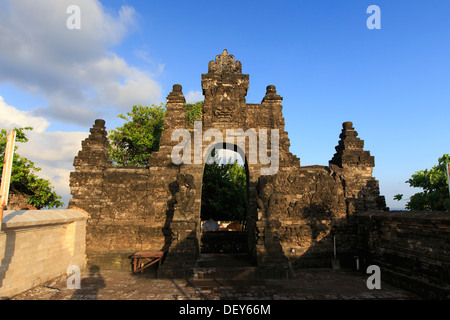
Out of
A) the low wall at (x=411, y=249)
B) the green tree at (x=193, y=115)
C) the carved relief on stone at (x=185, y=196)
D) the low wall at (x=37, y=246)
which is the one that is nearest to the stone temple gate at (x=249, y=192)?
the carved relief on stone at (x=185, y=196)

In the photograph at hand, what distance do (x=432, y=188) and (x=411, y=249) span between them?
5.14 metres

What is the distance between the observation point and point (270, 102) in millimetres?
11562

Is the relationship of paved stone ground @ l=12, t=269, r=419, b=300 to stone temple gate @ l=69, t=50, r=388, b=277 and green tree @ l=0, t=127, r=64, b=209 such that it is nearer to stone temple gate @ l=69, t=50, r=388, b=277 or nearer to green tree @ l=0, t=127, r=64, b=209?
stone temple gate @ l=69, t=50, r=388, b=277

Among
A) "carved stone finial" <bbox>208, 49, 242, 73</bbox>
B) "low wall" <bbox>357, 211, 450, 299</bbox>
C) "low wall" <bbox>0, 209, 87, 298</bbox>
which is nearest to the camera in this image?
"low wall" <bbox>0, 209, 87, 298</bbox>

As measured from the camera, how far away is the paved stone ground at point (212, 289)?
21.6 ft

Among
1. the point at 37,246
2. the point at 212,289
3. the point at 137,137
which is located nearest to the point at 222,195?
the point at 137,137

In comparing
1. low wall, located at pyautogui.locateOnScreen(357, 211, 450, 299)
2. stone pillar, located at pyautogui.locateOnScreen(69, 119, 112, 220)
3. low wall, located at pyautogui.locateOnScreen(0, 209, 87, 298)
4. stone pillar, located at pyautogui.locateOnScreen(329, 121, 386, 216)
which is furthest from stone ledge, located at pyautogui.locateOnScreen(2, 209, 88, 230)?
low wall, located at pyautogui.locateOnScreen(357, 211, 450, 299)

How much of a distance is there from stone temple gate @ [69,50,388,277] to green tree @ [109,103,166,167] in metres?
9.30

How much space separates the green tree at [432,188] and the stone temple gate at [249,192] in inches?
75.3

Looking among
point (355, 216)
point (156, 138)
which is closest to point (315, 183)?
point (355, 216)

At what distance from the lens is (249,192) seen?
34.7 ft

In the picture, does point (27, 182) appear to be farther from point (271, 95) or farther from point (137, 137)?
point (271, 95)

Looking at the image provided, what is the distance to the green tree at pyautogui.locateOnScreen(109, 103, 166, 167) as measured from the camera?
66.7 ft

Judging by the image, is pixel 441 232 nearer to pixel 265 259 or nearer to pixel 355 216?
pixel 355 216
